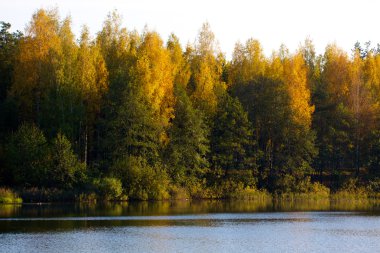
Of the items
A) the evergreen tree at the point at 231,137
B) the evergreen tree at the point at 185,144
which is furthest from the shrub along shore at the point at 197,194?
the evergreen tree at the point at 231,137

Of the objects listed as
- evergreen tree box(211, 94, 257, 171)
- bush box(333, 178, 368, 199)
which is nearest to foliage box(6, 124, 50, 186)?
evergreen tree box(211, 94, 257, 171)

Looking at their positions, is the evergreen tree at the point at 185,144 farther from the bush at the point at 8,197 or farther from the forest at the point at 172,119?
the bush at the point at 8,197

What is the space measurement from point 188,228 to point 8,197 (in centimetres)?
2483

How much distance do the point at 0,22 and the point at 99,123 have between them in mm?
28657

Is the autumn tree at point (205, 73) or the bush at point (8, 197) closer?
the bush at point (8, 197)

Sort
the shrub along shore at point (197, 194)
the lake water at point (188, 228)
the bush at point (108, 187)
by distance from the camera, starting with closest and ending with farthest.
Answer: the lake water at point (188, 228) < the shrub along shore at point (197, 194) < the bush at point (108, 187)

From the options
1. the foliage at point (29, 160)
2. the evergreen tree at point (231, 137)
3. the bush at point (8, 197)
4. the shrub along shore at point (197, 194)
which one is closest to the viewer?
the bush at point (8, 197)

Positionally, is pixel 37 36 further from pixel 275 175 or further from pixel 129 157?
pixel 275 175

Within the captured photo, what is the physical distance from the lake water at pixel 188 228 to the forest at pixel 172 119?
6.42 m

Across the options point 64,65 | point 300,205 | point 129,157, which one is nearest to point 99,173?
point 129,157

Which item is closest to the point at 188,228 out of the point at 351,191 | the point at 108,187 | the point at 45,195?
the point at 108,187

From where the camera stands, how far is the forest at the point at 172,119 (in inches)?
2972

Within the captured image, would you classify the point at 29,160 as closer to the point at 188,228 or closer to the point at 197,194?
the point at 197,194

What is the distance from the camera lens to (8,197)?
69562 millimetres
